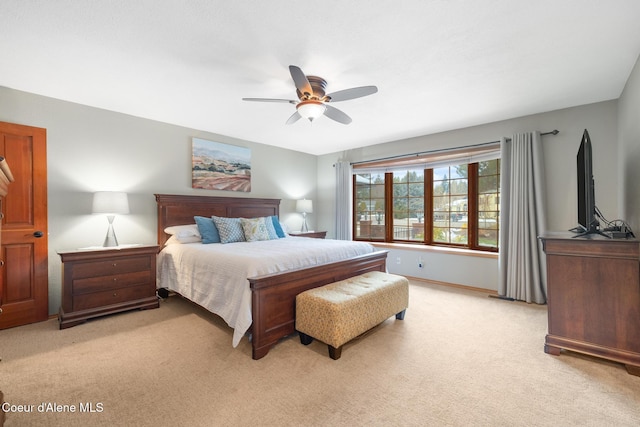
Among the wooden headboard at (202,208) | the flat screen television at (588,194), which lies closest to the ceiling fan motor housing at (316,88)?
the flat screen television at (588,194)

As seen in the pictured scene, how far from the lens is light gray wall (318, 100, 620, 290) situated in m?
3.13

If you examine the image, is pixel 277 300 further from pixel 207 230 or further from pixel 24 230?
pixel 24 230

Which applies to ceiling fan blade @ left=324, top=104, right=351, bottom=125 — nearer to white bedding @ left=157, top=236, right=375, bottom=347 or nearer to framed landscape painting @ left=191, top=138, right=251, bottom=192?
white bedding @ left=157, top=236, right=375, bottom=347

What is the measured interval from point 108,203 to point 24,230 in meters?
0.77

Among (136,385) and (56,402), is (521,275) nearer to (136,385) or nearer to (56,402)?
(136,385)

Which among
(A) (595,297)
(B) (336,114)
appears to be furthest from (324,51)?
(A) (595,297)

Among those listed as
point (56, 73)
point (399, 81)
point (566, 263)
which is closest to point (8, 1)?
point (56, 73)

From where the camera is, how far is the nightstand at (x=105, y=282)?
2805mm

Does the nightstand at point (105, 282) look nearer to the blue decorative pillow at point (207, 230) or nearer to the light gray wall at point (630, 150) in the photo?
the blue decorative pillow at point (207, 230)

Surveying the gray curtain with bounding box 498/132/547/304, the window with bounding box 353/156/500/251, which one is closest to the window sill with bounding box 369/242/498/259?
the window with bounding box 353/156/500/251

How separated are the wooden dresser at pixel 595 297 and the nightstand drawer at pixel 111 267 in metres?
3.97

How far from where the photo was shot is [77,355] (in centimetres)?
224

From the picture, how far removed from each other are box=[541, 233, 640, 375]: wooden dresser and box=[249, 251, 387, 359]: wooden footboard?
71.5 inches

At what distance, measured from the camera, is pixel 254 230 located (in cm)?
388
